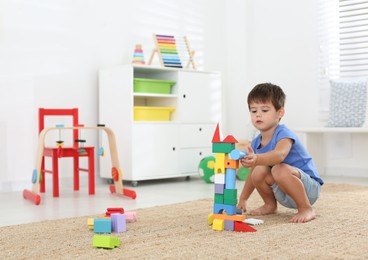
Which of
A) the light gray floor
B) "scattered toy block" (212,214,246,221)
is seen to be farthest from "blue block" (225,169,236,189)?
the light gray floor

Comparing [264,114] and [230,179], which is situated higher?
[264,114]

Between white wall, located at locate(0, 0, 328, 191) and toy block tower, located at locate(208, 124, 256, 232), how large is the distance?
1.89 metres

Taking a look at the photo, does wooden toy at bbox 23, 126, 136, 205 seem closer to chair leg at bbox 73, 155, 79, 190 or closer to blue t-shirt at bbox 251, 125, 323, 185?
chair leg at bbox 73, 155, 79, 190

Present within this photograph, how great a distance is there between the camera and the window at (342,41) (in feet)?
13.5

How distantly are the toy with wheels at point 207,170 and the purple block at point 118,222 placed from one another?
6.01 ft

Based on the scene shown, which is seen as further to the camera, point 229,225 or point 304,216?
point 304,216

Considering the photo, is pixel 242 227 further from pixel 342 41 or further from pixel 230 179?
pixel 342 41

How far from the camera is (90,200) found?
2910mm

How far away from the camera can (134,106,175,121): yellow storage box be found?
364 centimetres

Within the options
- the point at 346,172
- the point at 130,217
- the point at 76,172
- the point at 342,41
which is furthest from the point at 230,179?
the point at 342,41

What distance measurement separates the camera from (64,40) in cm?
364

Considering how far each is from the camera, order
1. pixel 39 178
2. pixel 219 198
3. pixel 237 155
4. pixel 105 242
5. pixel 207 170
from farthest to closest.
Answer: pixel 207 170 → pixel 39 178 → pixel 219 198 → pixel 237 155 → pixel 105 242

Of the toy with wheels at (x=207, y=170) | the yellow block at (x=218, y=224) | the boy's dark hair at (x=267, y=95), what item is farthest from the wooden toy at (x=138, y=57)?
the yellow block at (x=218, y=224)

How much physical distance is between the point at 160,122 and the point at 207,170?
1.55 feet
